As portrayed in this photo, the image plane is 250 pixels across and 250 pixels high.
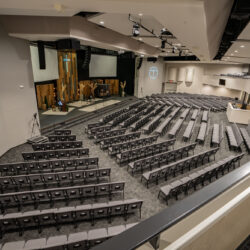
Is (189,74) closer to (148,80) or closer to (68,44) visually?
(148,80)

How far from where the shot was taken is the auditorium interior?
1258 millimetres

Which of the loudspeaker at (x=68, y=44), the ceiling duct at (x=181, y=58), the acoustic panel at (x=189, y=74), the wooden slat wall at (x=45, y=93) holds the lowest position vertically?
the wooden slat wall at (x=45, y=93)

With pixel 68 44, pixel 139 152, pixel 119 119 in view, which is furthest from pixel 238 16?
pixel 119 119

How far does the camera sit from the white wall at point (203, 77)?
24359 millimetres

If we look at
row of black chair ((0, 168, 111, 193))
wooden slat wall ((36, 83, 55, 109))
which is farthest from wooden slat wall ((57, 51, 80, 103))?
row of black chair ((0, 168, 111, 193))

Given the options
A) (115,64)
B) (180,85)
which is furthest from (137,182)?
(180,85)

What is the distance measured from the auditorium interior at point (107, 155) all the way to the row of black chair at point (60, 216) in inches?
1.1

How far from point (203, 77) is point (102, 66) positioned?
14.8 meters

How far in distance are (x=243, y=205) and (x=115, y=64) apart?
865 inches

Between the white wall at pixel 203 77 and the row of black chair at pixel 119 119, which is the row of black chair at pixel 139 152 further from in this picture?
the white wall at pixel 203 77

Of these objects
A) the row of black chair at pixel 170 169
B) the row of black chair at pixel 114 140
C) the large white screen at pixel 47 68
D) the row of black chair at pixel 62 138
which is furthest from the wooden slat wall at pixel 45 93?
the row of black chair at pixel 170 169

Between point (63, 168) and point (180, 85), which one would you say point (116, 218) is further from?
point (180, 85)

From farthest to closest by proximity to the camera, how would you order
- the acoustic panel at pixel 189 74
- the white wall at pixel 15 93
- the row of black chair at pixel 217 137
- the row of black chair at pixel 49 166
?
1. the acoustic panel at pixel 189 74
2. the row of black chair at pixel 217 137
3. the white wall at pixel 15 93
4. the row of black chair at pixel 49 166

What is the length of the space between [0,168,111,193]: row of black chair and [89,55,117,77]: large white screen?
15266 mm
